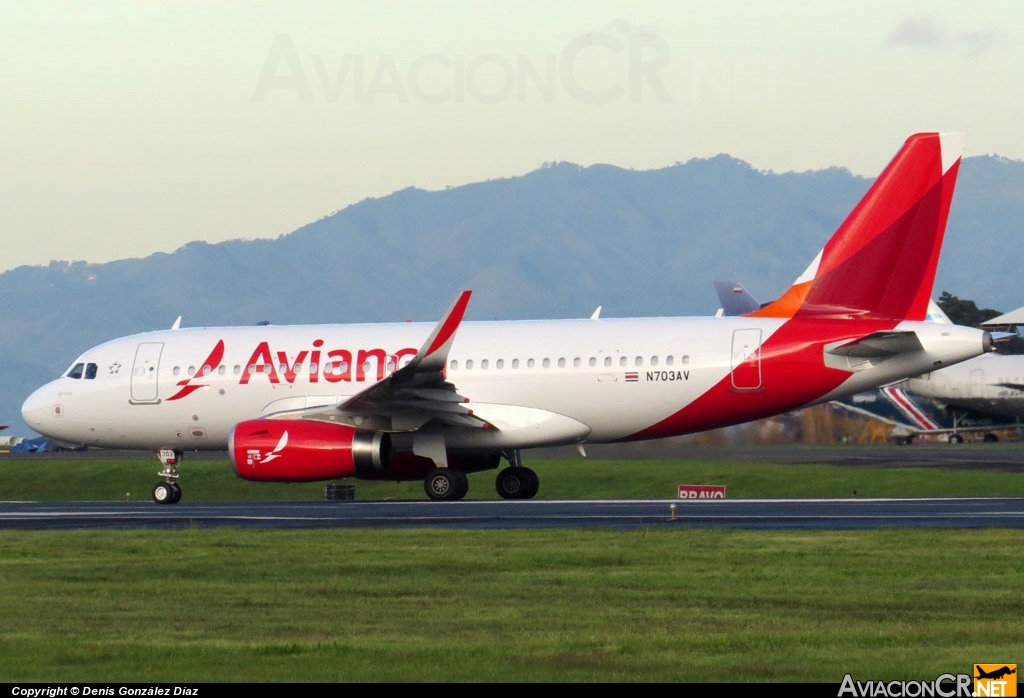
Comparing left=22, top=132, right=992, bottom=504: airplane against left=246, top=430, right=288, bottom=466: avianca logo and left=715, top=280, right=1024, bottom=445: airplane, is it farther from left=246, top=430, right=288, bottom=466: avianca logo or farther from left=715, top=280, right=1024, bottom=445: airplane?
left=715, top=280, right=1024, bottom=445: airplane

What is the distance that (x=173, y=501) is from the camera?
34125mm

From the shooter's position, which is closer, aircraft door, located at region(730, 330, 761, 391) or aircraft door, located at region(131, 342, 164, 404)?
aircraft door, located at region(730, 330, 761, 391)

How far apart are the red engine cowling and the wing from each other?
0.53 meters

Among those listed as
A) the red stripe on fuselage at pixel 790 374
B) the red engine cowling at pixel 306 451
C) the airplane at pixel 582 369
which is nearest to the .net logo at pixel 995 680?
the airplane at pixel 582 369

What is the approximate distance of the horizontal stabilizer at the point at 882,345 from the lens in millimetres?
29000

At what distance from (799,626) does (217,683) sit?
4817 millimetres

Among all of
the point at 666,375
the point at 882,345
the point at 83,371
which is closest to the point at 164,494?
the point at 83,371

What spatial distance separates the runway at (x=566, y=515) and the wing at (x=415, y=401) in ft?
5.09

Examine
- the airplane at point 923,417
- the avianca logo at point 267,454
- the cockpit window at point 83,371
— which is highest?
the airplane at point 923,417

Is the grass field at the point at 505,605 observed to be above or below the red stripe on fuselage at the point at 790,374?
below

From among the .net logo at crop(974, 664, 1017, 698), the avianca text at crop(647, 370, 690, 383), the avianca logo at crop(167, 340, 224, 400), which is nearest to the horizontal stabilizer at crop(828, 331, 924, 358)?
the avianca text at crop(647, 370, 690, 383)

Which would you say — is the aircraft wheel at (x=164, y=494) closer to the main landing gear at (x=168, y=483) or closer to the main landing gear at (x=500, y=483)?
the main landing gear at (x=168, y=483)

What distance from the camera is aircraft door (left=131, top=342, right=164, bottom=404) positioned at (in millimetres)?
34312

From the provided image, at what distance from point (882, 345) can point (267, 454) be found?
11.1m
